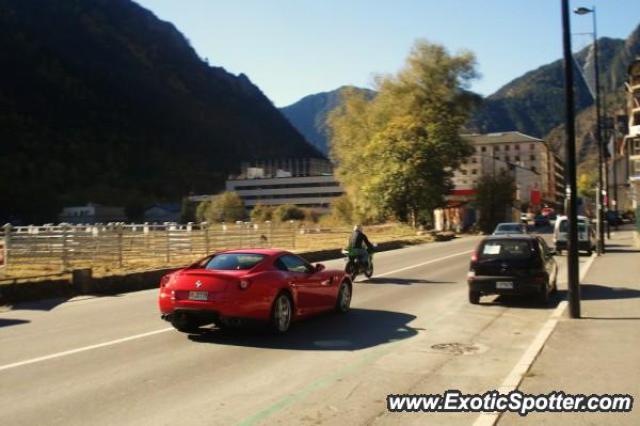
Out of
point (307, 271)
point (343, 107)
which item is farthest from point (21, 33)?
point (307, 271)

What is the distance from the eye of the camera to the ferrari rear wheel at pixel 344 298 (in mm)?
12299

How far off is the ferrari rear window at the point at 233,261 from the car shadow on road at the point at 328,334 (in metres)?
1.01

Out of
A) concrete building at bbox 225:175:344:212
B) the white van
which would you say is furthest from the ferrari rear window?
concrete building at bbox 225:175:344:212

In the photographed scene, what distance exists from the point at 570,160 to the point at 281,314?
5.69m

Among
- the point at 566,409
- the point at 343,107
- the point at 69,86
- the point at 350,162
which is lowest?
the point at 566,409

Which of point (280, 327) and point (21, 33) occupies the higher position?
point (21, 33)

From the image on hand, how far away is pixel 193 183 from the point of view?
18950 centimetres

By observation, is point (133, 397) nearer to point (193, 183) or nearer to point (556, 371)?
point (556, 371)

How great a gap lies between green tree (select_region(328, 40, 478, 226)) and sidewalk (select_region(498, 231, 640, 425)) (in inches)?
1733

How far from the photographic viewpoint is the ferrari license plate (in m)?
9.46

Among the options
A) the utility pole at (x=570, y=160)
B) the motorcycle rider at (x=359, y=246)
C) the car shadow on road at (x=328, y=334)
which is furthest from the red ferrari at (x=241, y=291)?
the motorcycle rider at (x=359, y=246)

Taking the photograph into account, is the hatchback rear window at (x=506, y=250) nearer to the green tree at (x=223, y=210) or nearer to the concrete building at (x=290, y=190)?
the green tree at (x=223, y=210)

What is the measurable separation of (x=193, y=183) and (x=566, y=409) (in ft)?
615

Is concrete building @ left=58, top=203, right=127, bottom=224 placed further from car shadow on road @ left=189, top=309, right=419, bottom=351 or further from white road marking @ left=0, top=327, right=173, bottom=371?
car shadow on road @ left=189, top=309, right=419, bottom=351
